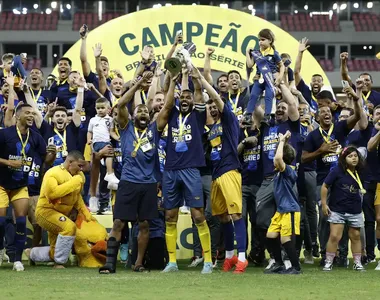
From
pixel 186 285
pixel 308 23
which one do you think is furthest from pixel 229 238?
pixel 308 23

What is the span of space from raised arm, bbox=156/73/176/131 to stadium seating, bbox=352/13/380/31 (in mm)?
25086

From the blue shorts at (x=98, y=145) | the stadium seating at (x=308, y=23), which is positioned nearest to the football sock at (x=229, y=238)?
the blue shorts at (x=98, y=145)

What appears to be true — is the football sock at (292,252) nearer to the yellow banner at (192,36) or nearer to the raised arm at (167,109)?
the raised arm at (167,109)

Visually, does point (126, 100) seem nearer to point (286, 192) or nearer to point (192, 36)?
point (286, 192)

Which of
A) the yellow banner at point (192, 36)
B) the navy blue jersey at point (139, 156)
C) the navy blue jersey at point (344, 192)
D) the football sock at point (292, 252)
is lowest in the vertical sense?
the football sock at point (292, 252)

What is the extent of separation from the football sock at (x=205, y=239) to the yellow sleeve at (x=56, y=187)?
1678 mm

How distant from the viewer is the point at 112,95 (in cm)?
1245

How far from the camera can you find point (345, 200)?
9.73 m

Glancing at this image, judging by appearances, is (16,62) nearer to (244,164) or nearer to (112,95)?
(112,95)

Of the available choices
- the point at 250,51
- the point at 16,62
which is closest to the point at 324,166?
the point at 250,51

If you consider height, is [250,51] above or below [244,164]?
above

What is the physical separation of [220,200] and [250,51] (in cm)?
220

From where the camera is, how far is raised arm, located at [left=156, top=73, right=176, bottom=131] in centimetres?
935

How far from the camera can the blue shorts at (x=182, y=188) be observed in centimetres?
926
